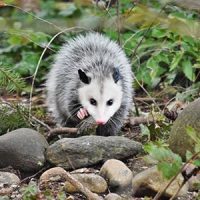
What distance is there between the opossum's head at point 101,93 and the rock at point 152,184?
1.14 metres

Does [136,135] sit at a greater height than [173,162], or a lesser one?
lesser

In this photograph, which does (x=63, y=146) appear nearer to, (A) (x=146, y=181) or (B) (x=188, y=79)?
(A) (x=146, y=181)

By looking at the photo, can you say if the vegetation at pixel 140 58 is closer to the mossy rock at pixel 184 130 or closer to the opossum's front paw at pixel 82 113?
the mossy rock at pixel 184 130

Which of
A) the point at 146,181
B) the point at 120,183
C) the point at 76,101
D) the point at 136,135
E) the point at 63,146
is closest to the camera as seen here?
the point at 146,181

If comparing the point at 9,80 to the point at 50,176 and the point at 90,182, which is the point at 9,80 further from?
the point at 90,182

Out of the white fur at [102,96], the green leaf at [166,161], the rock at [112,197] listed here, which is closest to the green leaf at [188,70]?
the white fur at [102,96]

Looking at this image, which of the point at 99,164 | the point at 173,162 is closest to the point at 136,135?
the point at 99,164

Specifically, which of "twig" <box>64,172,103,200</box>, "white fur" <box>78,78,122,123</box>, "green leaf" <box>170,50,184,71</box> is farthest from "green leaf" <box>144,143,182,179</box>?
"green leaf" <box>170,50,184,71</box>

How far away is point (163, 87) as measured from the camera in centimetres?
459

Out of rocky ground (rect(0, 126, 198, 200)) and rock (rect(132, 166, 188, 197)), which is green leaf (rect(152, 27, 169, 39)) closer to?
rocky ground (rect(0, 126, 198, 200))

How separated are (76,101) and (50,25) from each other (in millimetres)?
2393

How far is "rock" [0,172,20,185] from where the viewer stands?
2.52m

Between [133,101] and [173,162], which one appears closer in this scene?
[173,162]

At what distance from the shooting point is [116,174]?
95.9 inches
